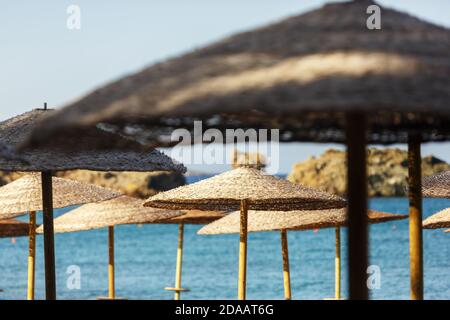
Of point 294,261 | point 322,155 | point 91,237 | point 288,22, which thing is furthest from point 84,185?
point 322,155

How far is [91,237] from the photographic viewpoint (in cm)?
6088

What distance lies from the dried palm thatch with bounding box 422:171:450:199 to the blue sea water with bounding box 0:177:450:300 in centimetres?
1665

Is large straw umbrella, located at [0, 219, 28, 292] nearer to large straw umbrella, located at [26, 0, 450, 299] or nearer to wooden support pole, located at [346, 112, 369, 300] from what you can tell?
large straw umbrella, located at [26, 0, 450, 299]

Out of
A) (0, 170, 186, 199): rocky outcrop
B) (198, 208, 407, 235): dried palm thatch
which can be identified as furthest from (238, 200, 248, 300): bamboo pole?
(0, 170, 186, 199): rocky outcrop

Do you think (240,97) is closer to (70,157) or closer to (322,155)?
(70,157)

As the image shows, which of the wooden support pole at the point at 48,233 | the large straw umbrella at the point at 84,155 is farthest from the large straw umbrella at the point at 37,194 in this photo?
the large straw umbrella at the point at 84,155

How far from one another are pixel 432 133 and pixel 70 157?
253 centimetres

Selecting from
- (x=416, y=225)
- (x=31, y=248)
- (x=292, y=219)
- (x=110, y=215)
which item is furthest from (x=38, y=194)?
(x=416, y=225)

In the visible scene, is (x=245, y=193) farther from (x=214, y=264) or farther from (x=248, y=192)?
(x=214, y=264)

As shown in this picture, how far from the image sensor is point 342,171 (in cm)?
8094

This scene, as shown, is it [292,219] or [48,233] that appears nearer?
[48,233]

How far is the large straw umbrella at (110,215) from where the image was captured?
512 inches

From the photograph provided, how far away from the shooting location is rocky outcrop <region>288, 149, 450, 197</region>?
77.9m

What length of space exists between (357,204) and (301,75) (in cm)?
70
